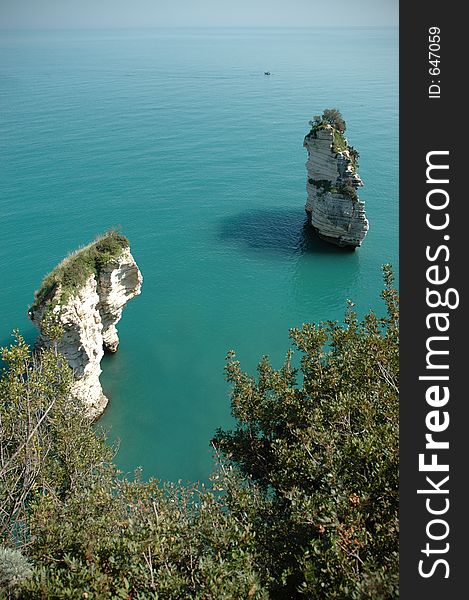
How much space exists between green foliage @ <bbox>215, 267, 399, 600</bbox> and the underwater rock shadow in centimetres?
2893

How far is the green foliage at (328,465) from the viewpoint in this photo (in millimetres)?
12117

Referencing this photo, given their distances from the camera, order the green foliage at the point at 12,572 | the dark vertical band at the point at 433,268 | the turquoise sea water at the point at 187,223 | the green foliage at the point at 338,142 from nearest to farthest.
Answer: the dark vertical band at the point at 433,268 < the green foliage at the point at 12,572 < the turquoise sea water at the point at 187,223 < the green foliage at the point at 338,142

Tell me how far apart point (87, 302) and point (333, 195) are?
27225mm

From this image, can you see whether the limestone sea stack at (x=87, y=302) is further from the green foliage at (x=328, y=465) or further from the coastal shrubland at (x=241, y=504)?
the green foliage at (x=328, y=465)

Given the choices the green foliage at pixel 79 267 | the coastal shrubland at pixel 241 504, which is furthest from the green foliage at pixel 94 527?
the green foliage at pixel 79 267

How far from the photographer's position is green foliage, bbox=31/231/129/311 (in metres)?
28.2

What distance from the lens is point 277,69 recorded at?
458 feet

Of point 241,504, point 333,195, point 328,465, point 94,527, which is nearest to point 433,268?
point 328,465

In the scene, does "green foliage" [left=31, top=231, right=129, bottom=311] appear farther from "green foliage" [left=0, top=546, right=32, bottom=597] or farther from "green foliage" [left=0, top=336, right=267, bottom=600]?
"green foliage" [left=0, top=546, right=32, bottom=597]

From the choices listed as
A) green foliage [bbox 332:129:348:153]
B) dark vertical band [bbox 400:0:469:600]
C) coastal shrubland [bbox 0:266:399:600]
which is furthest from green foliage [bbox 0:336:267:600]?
green foliage [bbox 332:129:348:153]

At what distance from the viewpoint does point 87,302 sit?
2947 cm

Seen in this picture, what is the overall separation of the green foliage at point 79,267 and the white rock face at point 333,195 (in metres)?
23.0

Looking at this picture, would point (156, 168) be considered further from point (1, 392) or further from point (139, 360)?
point (1, 392)

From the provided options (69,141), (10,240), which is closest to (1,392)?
(10,240)
